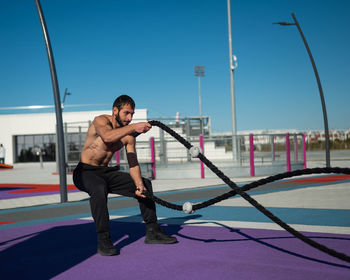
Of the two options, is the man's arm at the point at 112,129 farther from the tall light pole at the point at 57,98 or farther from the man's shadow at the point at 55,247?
the tall light pole at the point at 57,98

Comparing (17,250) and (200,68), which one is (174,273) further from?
(200,68)

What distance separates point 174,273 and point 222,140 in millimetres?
13358

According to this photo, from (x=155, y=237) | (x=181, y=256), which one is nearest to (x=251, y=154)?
(x=155, y=237)

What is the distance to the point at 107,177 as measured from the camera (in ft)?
15.6

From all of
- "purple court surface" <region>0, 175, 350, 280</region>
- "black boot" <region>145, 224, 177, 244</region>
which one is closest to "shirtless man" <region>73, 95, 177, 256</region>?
"black boot" <region>145, 224, 177, 244</region>

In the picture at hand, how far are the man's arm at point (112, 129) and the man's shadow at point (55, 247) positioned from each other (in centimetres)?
129

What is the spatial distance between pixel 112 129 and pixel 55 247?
159 centimetres

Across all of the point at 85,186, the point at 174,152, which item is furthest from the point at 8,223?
the point at 174,152

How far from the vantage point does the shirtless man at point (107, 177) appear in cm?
445

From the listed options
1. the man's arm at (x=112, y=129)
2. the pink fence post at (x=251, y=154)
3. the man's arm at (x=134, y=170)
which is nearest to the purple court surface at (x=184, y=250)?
the man's arm at (x=134, y=170)

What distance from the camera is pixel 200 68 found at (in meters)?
58.2

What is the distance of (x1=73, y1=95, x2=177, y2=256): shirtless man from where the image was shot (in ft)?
14.6

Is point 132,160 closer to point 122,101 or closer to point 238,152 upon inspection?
point 122,101

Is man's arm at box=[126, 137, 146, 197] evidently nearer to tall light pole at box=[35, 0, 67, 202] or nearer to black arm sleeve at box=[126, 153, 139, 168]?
black arm sleeve at box=[126, 153, 139, 168]
